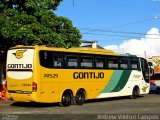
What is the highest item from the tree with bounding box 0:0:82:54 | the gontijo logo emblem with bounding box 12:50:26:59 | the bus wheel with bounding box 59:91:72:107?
the tree with bounding box 0:0:82:54

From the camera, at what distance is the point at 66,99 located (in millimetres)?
23453

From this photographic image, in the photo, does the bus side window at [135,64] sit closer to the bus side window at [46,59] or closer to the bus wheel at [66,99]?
the bus wheel at [66,99]

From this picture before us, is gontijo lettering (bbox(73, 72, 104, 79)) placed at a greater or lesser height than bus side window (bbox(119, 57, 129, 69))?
lesser

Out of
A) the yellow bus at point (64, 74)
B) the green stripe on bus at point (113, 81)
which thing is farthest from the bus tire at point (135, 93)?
the green stripe on bus at point (113, 81)

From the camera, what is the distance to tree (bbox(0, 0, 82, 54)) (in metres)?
27.3

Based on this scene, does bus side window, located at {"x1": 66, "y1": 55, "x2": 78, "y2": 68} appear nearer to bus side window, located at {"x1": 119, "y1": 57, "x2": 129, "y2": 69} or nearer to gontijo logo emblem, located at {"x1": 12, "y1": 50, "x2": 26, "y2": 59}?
gontijo logo emblem, located at {"x1": 12, "y1": 50, "x2": 26, "y2": 59}

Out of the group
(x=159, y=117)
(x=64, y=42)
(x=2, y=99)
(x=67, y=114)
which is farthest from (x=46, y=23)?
(x=159, y=117)

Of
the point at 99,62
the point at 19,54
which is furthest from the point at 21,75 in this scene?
the point at 99,62

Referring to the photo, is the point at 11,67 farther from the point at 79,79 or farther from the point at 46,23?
the point at 46,23

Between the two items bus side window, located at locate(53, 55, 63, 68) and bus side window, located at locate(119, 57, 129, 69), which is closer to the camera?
bus side window, located at locate(53, 55, 63, 68)

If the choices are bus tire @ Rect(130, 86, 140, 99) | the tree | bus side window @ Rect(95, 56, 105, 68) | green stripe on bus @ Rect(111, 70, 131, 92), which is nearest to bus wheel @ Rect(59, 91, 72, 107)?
bus side window @ Rect(95, 56, 105, 68)

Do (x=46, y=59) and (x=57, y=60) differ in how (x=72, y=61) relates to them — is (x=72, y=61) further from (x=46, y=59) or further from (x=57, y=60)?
(x=46, y=59)

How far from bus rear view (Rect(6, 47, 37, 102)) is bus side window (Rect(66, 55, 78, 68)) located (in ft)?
7.79

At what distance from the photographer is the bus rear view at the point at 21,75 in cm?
2198
